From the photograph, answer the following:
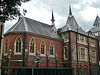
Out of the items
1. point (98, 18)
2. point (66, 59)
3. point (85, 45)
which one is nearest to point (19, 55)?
point (66, 59)

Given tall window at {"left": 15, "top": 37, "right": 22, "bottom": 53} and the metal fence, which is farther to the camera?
tall window at {"left": 15, "top": 37, "right": 22, "bottom": 53}

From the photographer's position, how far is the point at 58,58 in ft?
90.9

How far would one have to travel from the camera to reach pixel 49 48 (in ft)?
87.1

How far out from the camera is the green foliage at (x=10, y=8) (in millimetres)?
13562

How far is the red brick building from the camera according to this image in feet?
74.3

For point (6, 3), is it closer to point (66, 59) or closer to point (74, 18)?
point (66, 59)

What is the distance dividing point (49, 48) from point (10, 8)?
558 inches

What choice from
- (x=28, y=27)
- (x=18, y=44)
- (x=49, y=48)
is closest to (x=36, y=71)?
A: (x=18, y=44)

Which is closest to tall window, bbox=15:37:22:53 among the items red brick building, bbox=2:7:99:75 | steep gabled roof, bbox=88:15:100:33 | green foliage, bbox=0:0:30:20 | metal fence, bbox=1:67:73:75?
red brick building, bbox=2:7:99:75

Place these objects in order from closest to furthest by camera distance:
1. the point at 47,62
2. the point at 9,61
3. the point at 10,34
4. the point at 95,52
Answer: the point at 9,61
the point at 10,34
the point at 47,62
the point at 95,52

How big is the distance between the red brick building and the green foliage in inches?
324

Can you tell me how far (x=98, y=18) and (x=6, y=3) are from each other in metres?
54.4

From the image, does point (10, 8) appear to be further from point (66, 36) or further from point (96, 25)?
point (96, 25)

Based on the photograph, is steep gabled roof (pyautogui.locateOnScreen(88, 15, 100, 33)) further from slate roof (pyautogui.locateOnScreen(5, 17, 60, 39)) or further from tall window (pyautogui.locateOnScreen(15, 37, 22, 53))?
tall window (pyautogui.locateOnScreen(15, 37, 22, 53))
